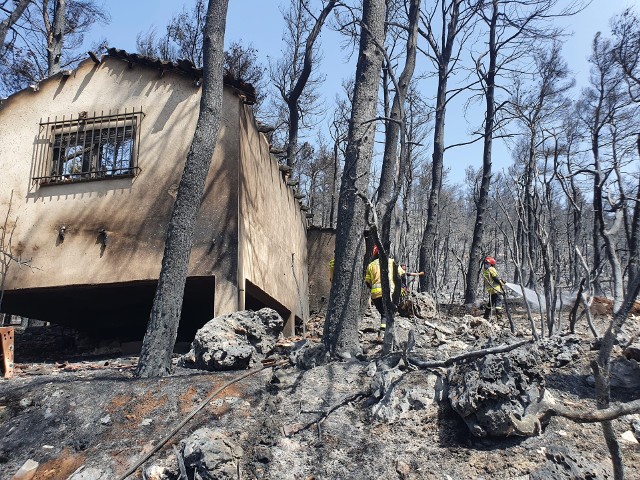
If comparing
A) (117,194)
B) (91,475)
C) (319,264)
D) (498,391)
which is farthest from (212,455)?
(319,264)

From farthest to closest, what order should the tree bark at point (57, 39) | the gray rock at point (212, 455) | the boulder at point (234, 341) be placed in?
the tree bark at point (57, 39) < the boulder at point (234, 341) < the gray rock at point (212, 455)

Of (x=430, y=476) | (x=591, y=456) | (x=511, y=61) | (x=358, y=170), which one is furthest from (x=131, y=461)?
(x=511, y=61)

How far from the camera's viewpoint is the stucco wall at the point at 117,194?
9516 mm

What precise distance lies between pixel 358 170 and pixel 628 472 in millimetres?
4452

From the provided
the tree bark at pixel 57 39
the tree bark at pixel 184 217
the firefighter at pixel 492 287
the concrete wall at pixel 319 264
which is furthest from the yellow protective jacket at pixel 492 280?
the tree bark at pixel 57 39

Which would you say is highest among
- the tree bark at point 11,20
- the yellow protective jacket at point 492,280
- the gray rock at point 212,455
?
the tree bark at point 11,20

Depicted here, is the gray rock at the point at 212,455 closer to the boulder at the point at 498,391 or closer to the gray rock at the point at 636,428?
the boulder at the point at 498,391

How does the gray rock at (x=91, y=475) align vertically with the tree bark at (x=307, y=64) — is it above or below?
below

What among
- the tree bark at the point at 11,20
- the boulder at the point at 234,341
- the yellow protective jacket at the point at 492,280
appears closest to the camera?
the boulder at the point at 234,341

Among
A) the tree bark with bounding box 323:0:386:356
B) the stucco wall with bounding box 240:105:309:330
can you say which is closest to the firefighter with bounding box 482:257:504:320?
the stucco wall with bounding box 240:105:309:330

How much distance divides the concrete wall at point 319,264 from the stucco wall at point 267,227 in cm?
45

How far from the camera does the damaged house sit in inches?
376

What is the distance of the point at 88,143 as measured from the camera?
1062 cm

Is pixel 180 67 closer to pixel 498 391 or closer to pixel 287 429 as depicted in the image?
pixel 287 429
